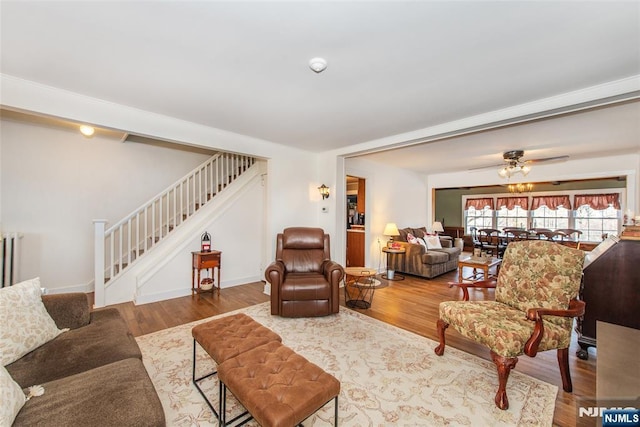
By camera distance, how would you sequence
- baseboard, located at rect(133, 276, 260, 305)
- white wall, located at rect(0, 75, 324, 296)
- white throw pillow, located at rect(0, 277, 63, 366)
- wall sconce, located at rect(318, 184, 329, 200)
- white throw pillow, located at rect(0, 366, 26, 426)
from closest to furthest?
white throw pillow, located at rect(0, 366, 26, 426) < white throw pillow, located at rect(0, 277, 63, 366) < white wall, located at rect(0, 75, 324, 296) < baseboard, located at rect(133, 276, 260, 305) < wall sconce, located at rect(318, 184, 329, 200)

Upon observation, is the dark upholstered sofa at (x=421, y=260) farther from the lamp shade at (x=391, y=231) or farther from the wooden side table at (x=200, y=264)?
the wooden side table at (x=200, y=264)

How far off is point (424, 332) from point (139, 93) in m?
3.94

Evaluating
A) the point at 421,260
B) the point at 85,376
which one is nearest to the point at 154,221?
the point at 85,376

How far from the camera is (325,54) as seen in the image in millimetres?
1965

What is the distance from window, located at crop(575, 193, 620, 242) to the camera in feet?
23.4

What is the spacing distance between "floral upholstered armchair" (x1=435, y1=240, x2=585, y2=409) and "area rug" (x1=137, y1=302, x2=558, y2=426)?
0.55 feet

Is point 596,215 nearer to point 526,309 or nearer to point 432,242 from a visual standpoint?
point 432,242

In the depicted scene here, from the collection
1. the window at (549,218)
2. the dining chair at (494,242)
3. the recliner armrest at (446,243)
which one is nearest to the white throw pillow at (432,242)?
the recliner armrest at (446,243)

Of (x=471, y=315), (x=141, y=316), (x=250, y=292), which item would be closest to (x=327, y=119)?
(x=471, y=315)

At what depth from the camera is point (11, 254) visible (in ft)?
11.0

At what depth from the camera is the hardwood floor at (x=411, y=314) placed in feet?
6.80

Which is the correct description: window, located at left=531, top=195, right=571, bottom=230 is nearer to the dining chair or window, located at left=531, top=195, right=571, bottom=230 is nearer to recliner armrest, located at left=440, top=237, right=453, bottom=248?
the dining chair

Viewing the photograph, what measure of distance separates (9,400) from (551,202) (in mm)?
11007

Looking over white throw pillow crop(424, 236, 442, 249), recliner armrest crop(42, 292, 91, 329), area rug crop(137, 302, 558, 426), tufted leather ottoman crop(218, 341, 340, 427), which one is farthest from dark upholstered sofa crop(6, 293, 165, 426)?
white throw pillow crop(424, 236, 442, 249)
